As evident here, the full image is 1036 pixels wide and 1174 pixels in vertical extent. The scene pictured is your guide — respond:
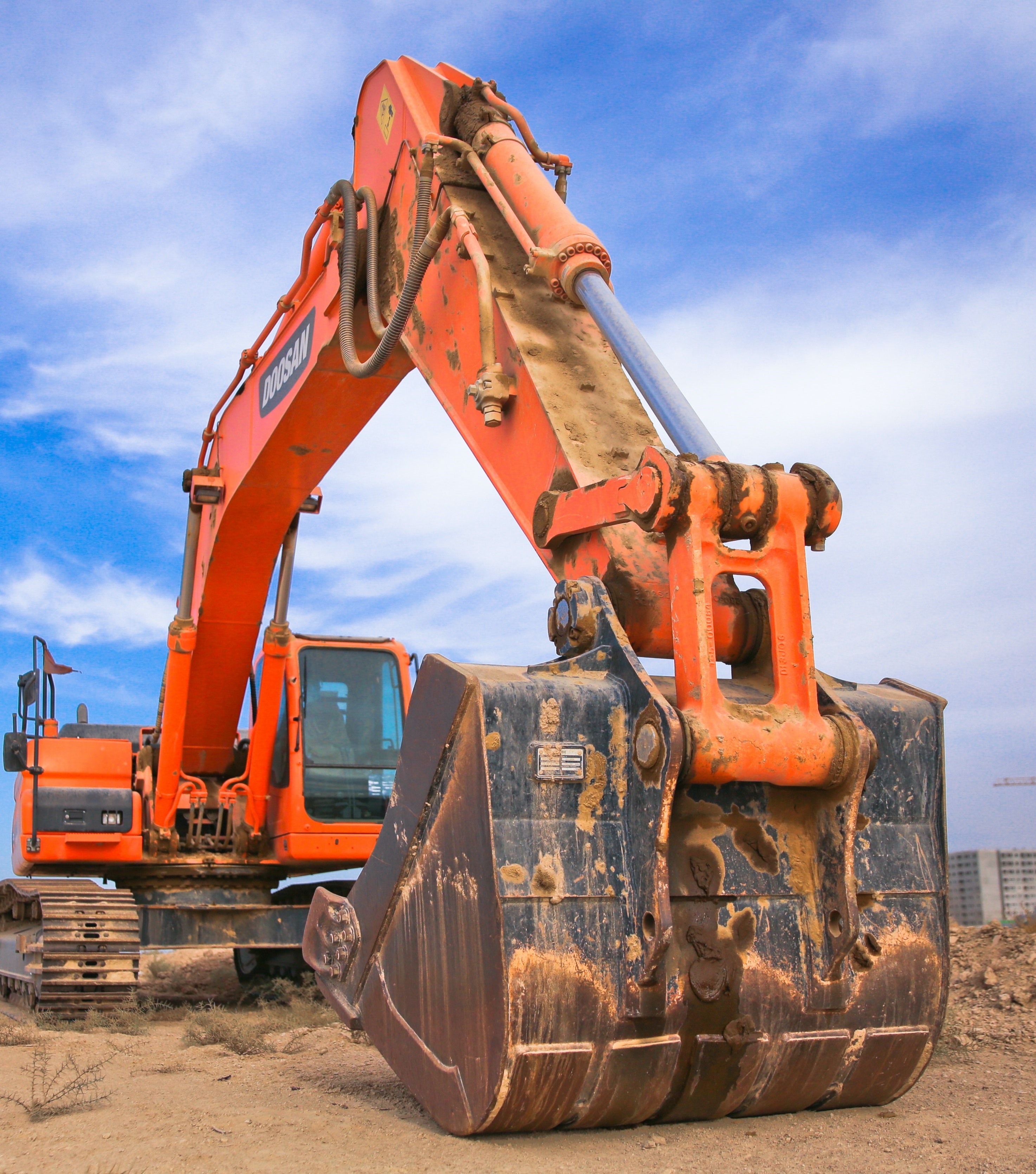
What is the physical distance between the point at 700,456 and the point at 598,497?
32 cm

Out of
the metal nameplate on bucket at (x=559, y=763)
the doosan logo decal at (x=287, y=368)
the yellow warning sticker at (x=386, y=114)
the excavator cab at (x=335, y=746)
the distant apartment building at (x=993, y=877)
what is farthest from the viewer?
the distant apartment building at (x=993, y=877)

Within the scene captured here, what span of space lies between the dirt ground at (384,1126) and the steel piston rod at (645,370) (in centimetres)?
182

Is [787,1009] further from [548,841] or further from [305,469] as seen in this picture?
[305,469]

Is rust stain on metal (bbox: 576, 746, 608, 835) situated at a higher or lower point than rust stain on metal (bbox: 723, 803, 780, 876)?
higher

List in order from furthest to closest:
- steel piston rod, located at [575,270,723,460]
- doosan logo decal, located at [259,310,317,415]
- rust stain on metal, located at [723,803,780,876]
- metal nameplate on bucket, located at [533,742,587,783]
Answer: doosan logo decal, located at [259,310,317,415] → steel piston rod, located at [575,270,723,460] → rust stain on metal, located at [723,803,780,876] → metal nameplate on bucket, located at [533,742,587,783]

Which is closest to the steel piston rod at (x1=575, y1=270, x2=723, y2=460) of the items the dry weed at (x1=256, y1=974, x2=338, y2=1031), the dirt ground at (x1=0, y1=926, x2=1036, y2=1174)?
the dirt ground at (x1=0, y1=926, x2=1036, y2=1174)

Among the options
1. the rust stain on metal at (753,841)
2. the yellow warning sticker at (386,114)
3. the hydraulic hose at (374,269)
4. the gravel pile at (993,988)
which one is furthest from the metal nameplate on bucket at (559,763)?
the yellow warning sticker at (386,114)

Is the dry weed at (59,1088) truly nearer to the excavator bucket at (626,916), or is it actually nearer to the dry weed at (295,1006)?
the excavator bucket at (626,916)

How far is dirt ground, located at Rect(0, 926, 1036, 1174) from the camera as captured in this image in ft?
9.62

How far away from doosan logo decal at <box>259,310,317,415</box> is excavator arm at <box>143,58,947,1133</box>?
264 centimetres

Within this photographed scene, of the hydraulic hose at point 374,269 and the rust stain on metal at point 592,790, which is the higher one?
the hydraulic hose at point 374,269

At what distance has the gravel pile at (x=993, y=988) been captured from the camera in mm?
4934

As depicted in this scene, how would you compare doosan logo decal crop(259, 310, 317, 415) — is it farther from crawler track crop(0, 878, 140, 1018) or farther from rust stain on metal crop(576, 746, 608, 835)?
rust stain on metal crop(576, 746, 608, 835)

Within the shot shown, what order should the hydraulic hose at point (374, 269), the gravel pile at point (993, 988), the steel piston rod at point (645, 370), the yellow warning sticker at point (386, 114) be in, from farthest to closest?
the yellow warning sticker at point (386, 114)
the gravel pile at point (993, 988)
the hydraulic hose at point (374, 269)
the steel piston rod at point (645, 370)
